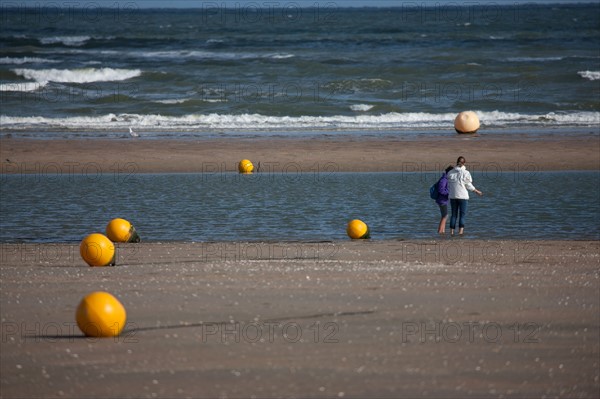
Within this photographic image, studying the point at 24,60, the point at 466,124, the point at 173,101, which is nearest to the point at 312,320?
the point at 466,124

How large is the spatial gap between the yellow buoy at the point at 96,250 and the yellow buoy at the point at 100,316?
3174mm

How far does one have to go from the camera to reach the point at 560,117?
32.6 m

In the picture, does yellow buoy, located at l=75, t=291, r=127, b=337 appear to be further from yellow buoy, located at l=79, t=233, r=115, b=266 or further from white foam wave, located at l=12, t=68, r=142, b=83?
white foam wave, located at l=12, t=68, r=142, b=83

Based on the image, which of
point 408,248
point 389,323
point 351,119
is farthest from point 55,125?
point 389,323

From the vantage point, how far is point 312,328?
27.3ft

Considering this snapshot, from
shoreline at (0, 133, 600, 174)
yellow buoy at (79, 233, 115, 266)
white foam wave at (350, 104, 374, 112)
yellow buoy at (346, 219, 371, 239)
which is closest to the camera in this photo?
yellow buoy at (79, 233, 115, 266)

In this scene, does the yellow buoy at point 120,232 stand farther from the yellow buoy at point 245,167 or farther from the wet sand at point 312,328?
the yellow buoy at point 245,167

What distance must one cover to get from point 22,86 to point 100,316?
37102 millimetres

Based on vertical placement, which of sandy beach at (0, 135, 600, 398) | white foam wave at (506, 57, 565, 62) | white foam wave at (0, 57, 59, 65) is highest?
sandy beach at (0, 135, 600, 398)

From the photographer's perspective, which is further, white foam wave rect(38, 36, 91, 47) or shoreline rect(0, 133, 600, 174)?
white foam wave rect(38, 36, 91, 47)

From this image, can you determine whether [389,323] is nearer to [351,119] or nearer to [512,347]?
[512,347]

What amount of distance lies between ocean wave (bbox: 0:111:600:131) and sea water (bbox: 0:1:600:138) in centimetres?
6

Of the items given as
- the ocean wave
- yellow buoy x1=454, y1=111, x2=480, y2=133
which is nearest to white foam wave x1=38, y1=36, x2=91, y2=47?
A: the ocean wave

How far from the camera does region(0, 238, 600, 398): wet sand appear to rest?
7.00 meters
